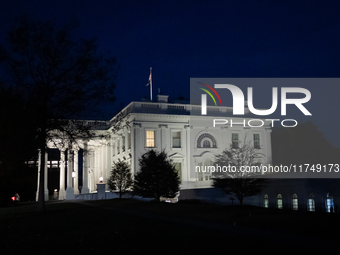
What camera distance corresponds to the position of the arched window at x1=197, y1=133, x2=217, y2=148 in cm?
5581

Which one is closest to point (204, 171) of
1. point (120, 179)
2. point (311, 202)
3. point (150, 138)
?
point (150, 138)

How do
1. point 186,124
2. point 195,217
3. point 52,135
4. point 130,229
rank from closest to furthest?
point 130,229, point 195,217, point 52,135, point 186,124

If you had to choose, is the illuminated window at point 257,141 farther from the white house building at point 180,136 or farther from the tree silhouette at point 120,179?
the tree silhouette at point 120,179

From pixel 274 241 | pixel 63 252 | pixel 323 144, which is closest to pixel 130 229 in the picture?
pixel 63 252

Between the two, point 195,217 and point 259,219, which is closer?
point 259,219

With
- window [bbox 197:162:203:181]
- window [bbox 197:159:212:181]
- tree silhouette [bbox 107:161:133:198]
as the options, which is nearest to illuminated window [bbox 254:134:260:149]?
window [bbox 197:159:212:181]

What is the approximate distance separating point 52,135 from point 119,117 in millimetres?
3981

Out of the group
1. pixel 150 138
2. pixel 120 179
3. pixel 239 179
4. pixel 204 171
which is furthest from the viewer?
pixel 204 171

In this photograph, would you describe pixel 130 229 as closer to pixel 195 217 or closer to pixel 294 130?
pixel 195 217

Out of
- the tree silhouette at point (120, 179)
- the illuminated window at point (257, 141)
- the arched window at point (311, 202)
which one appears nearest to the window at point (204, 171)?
the illuminated window at point (257, 141)

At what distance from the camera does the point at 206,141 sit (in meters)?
56.4

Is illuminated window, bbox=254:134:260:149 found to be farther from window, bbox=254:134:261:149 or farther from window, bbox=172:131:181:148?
window, bbox=172:131:181:148

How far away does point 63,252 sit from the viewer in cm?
982

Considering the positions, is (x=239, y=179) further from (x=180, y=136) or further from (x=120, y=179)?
(x=180, y=136)
